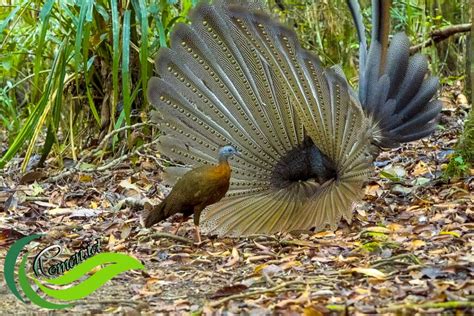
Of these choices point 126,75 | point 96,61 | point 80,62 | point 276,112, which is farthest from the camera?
point 96,61

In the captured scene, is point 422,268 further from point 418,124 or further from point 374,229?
point 418,124

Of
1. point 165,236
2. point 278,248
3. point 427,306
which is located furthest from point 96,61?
point 427,306

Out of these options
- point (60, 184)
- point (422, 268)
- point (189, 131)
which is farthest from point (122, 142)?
point (422, 268)

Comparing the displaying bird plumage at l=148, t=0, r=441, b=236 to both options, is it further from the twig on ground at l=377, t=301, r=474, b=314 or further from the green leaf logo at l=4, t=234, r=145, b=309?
the twig on ground at l=377, t=301, r=474, b=314

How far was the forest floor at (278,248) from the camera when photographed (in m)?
2.67

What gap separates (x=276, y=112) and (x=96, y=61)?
92.9 inches

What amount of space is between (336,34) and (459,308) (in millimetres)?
4949

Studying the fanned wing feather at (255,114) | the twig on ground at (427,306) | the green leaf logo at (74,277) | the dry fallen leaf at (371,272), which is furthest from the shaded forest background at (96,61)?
the twig on ground at (427,306)

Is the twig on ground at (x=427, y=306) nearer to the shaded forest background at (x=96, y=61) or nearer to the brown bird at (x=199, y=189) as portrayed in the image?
the brown bird at (x=199, y=189)

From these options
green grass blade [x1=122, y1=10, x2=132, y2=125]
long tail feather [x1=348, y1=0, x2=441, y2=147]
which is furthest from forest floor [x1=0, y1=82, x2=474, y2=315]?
green grass blade [x1=122, y1=10, x2=132, y2=125]

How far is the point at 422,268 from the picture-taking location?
2.88 metres

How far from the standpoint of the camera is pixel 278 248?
3.58 m

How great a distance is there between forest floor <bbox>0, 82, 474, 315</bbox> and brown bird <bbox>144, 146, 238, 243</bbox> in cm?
16

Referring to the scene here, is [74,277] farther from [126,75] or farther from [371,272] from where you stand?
[126,75]
